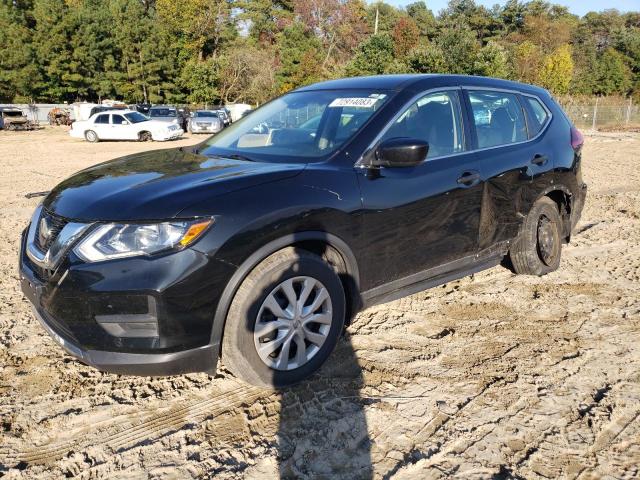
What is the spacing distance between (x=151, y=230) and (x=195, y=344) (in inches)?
23.8

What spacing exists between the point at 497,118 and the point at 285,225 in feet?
7.65

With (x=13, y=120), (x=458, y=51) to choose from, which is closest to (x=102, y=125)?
(x=13, y=120)

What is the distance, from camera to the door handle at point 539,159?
14.7 ft

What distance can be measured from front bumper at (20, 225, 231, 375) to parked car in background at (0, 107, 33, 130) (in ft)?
122

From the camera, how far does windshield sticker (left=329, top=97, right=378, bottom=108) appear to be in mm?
3633

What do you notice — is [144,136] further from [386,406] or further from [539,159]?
[386,406]

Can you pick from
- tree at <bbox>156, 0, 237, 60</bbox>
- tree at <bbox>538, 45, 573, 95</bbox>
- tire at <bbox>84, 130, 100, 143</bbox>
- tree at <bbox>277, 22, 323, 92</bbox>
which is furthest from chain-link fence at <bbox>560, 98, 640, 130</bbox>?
tree at <bbox>156, 0, 237, 60</bbox>

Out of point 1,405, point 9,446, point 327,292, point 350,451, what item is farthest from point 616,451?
point 1,405

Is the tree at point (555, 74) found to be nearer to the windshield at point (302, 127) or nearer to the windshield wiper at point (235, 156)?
the windshield at point (302, 127)

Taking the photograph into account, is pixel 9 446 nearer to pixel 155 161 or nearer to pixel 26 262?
pixel 26 262

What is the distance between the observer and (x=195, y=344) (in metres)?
2.69

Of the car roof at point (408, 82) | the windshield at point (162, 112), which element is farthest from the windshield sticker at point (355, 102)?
the windshield at point (162, 112)

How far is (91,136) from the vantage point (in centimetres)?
2534

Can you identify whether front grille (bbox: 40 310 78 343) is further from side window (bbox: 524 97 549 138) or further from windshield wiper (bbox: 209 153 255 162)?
side window (bbox: 524 97 549 138)
